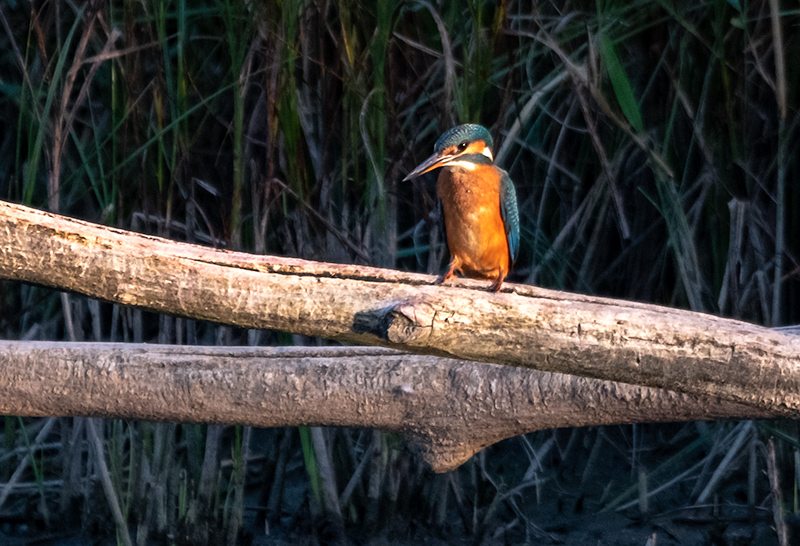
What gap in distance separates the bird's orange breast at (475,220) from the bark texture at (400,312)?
2.52 ft

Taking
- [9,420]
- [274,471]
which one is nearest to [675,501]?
[274,471]

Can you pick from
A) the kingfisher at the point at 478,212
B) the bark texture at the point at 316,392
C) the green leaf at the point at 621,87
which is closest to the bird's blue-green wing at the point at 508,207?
the kingfisher at the point at 478,212

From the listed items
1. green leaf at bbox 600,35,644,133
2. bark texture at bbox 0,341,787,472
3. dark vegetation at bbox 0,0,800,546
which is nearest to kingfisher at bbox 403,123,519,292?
dark vegetation at bbox 0,0,800,546

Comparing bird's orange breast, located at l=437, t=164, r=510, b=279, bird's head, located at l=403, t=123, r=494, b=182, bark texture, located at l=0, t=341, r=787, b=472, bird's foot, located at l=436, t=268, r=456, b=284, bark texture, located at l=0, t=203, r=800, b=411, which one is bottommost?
bark texture, located at l=0, t=341, r=787, b=472

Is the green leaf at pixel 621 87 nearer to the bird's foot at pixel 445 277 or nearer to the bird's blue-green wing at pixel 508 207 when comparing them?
the bird's blue-green wing at pixel 508 207

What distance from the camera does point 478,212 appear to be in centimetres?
199

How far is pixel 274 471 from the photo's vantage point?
2529 millimetres

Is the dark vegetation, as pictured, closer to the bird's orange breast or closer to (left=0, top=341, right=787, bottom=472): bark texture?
the bird's orange breast

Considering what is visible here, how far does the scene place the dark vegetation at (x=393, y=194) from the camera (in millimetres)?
2068

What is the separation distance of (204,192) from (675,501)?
173 centimetres

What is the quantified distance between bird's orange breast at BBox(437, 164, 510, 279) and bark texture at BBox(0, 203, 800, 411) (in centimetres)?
77

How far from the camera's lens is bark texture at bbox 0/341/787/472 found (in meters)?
1.44

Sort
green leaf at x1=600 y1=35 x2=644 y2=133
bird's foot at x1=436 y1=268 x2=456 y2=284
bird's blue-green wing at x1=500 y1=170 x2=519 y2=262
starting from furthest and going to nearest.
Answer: bird's blue-green wing at x1=500 y1=170 x2=519 y2=262 < green leaf at x1=600 y1=35 x2=644 y2=133 < bird's foot at x1=436 y1=268 x2=456 y2=284

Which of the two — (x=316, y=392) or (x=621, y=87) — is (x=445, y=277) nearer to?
(x=316, y=392)
